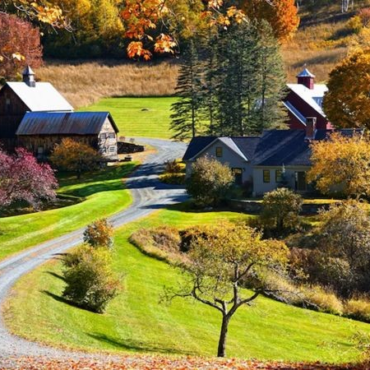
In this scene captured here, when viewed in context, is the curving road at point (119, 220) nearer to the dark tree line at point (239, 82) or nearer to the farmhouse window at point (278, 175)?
the dark tree line at point (239, 82)

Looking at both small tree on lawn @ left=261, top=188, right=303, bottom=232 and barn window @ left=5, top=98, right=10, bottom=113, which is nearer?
small tree on lawn @ left=261, top=188, right=303, bottom=232

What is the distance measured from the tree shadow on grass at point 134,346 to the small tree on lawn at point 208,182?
88.9 feet

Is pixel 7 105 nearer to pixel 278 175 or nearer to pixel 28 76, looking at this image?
pixel 28 76

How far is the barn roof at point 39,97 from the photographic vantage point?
79.0 meters

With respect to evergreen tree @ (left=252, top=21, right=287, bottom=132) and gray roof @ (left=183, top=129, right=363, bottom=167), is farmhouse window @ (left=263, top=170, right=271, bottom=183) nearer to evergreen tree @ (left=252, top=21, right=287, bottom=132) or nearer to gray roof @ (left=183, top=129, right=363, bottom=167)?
gray roof @ (left=183, top=129, right=363, bottom=167)

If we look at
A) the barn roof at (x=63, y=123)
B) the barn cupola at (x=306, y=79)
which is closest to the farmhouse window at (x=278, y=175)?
the barn roof at (x=63, y=123)

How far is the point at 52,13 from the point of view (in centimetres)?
1168

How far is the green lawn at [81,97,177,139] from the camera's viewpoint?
3583 inches

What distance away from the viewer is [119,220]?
161ft

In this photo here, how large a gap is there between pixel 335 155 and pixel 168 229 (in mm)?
13370

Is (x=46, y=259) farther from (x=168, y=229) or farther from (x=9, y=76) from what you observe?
(x=9, y=76)

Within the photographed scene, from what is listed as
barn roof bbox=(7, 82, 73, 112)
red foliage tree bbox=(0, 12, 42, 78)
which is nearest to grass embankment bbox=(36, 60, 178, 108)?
red foliage tree bbox=(0, 12, 42, 78)

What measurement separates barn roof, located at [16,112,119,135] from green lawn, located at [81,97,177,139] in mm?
13821

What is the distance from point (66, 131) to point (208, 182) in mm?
26078
